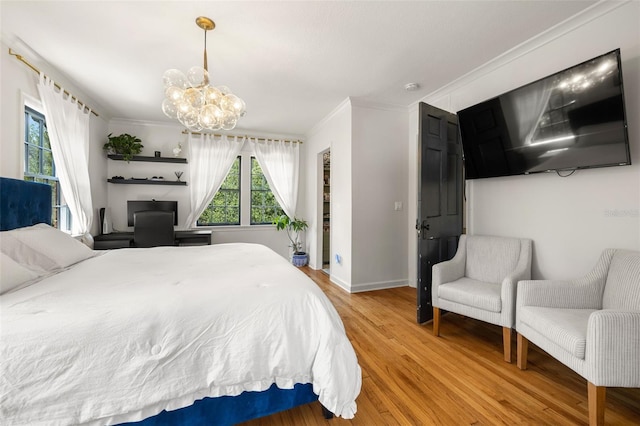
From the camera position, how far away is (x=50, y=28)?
2.19 m

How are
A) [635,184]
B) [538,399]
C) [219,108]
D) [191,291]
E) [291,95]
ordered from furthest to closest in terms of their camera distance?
[291,95] < [219,108] < [635,184] < [538,399] < [191,291]

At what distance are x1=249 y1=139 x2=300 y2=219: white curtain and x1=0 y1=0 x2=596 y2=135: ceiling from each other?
1.78 meters

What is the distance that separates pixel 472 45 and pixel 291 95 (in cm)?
211

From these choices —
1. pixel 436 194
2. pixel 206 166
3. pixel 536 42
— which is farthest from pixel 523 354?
pixel 206 166

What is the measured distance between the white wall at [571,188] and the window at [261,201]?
373 cm

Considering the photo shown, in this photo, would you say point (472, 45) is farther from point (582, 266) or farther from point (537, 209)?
point (582, 266)

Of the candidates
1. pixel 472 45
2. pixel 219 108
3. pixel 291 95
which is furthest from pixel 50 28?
pixel 472 45

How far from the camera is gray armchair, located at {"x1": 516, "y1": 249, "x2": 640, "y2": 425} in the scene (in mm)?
1362

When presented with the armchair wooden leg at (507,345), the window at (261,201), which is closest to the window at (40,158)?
the window at (261,201)

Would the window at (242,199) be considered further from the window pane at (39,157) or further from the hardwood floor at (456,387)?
the hardwood floor at (456,387)

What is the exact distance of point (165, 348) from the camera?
1145 mm

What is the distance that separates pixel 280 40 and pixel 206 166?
121 inches

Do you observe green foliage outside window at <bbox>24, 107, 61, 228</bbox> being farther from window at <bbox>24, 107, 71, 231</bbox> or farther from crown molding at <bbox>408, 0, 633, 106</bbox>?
crown molding at <bbox>408, 0, 633, 106</bbox>

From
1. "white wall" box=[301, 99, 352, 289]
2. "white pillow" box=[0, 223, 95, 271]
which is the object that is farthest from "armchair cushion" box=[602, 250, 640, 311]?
"white pillow" box=[0, 223, 95, 271]
